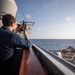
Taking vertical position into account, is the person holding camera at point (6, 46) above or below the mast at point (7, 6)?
below

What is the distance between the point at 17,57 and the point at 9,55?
2.76ft

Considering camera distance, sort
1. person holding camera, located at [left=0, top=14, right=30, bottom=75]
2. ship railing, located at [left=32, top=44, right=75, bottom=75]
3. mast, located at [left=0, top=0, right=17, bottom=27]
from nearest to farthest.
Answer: ship railing, located at [left=32, top=44, right=75, bottom=75], person holding camera, located at [left=0, top=14, right=30, bottom=75], mast, located at [left=0, top=0, right=17, bottom=27]

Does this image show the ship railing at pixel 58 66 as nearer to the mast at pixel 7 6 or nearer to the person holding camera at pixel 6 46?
the person holding camera at pixel 6 46

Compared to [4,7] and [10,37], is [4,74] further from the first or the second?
[4,7]

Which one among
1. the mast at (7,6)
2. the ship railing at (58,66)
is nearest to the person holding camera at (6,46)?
the ship railing at (58,66)

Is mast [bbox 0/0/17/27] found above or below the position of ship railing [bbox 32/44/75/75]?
above

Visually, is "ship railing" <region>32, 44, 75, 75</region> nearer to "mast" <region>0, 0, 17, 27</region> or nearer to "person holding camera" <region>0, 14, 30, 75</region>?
"person holding camera" <region>0, 14, 30, 75</region>

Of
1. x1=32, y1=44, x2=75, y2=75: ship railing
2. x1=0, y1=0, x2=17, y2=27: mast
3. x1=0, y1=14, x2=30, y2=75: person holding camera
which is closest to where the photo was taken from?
x1=32, y1=44, x2=75, y2=75: ship railing

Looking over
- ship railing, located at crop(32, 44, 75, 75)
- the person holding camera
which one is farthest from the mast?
ship railing, located at crop(32, 44, 75, 75)

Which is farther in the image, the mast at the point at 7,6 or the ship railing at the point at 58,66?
the mast at the point at 7,6

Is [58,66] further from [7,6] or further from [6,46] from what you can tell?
[7,6]

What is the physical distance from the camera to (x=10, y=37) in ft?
7.70

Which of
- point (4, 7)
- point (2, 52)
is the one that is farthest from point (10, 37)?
point (4, 7)

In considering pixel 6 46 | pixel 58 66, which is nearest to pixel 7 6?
pixel 6 46
